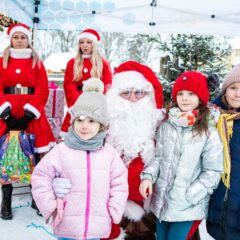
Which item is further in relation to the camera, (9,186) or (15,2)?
(15,2)

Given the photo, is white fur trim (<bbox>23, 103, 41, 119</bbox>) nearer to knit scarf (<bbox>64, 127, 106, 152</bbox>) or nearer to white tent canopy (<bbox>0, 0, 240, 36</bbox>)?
knit scarf (<bbox>64, 127, 106, 152</bbox>)

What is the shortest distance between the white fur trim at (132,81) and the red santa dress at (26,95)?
3.00 ft

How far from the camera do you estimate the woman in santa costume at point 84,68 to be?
3898mm

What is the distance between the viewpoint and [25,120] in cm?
338

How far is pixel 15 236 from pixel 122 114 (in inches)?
56.8

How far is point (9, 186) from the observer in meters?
3.51

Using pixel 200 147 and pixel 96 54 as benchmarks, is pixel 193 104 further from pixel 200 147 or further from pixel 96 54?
pixel 96 54

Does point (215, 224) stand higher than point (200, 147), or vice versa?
point (200, 147)

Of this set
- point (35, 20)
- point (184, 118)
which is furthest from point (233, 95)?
point (35, 20)

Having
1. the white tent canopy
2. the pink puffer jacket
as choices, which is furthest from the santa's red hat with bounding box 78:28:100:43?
the pink puffer jacket

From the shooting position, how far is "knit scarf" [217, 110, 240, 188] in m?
2.30

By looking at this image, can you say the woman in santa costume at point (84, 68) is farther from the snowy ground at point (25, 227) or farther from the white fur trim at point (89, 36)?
the snowy ground at point (25, 227)

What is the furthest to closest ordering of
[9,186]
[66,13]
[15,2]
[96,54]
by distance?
[66,13]
[15,2]
[96,54]
[9,186]

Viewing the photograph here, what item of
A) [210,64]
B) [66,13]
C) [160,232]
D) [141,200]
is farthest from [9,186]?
[210,64]
